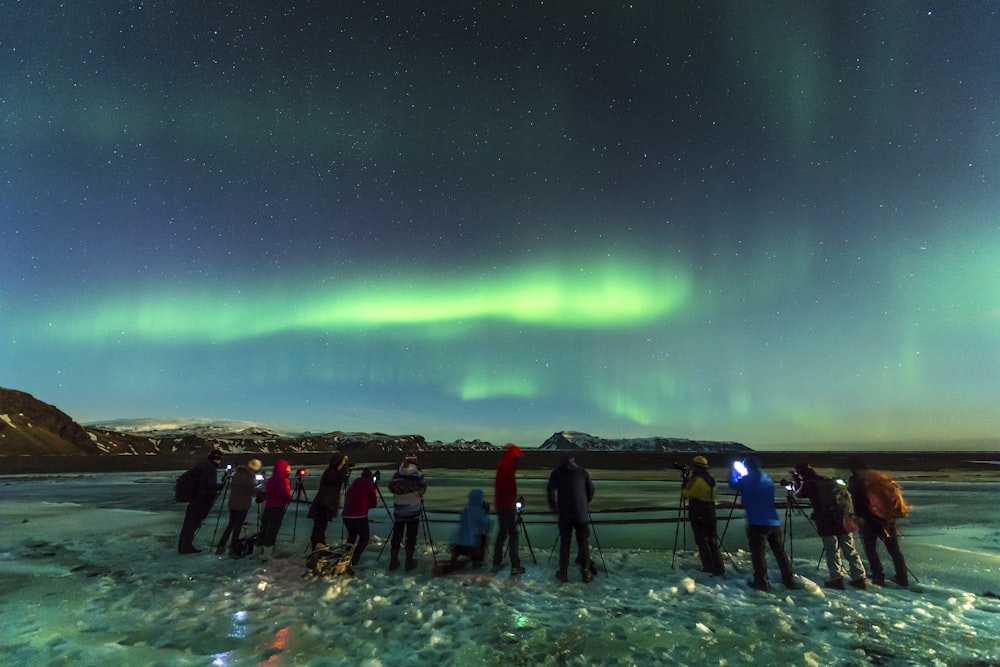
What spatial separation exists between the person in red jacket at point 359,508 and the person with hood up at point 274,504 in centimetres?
208

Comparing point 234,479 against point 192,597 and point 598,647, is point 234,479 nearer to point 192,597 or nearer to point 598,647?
point 192,597

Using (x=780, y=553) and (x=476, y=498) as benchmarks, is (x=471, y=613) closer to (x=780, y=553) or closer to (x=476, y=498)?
(x=476, y=498)

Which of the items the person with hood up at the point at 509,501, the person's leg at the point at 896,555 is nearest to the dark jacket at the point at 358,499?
the person with hood up at the point at 509,501

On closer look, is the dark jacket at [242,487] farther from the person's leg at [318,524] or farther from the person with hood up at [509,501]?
the person with hood up at [509,501]

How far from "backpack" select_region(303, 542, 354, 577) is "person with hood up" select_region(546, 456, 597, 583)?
427 cm

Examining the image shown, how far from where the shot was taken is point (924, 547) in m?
14.1

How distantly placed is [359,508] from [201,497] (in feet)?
14.4

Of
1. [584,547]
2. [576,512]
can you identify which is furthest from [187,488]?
[584,547]

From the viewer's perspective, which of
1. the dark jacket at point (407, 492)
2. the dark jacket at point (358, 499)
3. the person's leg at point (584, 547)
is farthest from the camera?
the dark jacket at point (358, 499)

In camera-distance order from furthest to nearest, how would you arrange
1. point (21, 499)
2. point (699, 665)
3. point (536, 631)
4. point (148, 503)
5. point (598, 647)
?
1. point (21, 499)
2. point (148, 503)
3. point (536, 631)
4. point (598, 647)
5. point (699, 665)

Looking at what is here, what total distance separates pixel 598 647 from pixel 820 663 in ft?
8.92

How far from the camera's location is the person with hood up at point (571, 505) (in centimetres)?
966

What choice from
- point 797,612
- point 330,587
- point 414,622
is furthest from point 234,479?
point 797,612

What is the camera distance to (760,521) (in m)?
9.32
